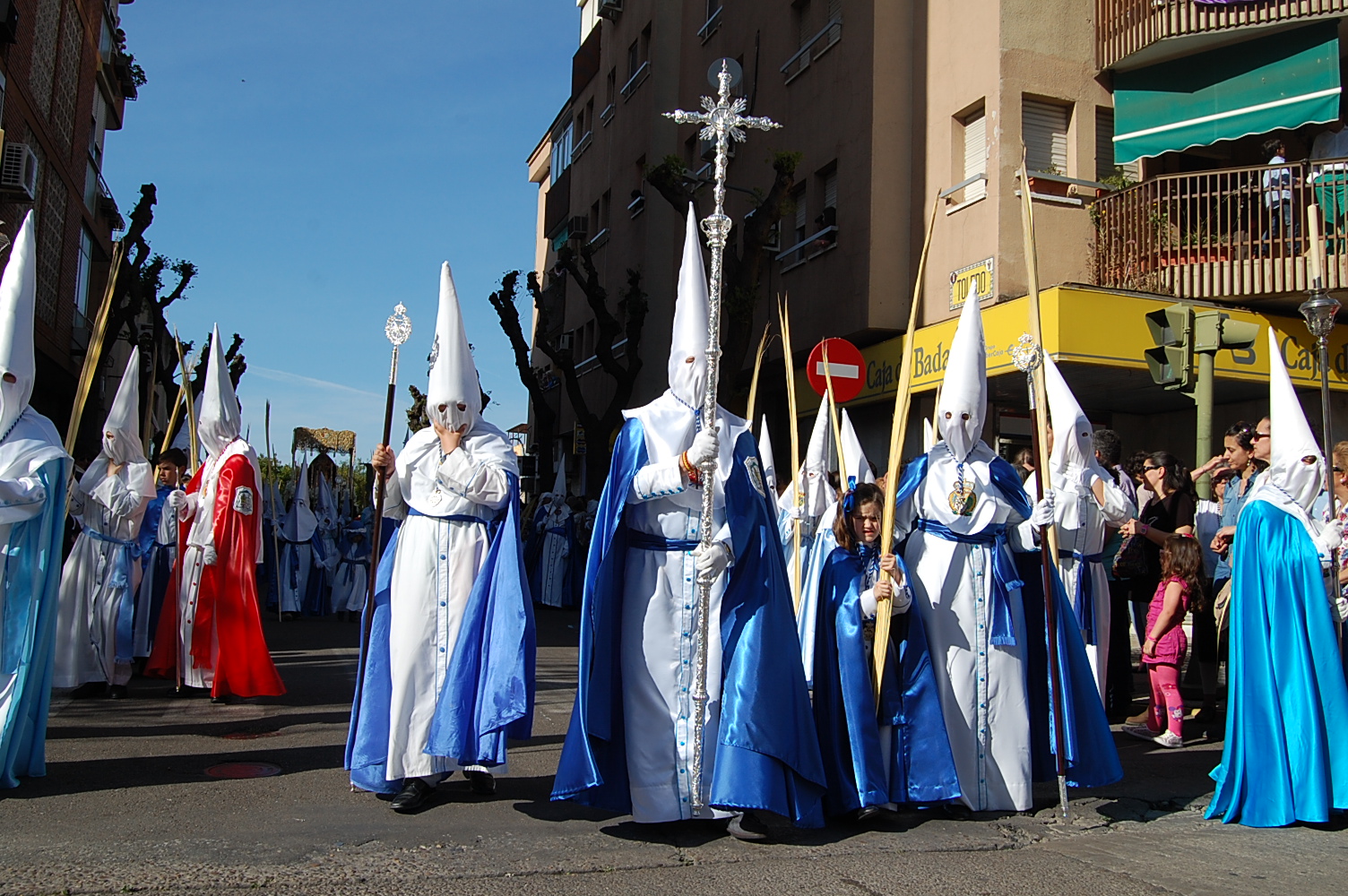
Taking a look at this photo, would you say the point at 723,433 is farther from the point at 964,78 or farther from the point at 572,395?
the point at 572,395

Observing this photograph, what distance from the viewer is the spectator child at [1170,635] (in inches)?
302

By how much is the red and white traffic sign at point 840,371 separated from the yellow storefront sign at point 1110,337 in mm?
3952

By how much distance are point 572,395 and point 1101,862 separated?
18.8 metres

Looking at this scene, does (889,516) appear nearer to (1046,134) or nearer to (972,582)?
(972,582)

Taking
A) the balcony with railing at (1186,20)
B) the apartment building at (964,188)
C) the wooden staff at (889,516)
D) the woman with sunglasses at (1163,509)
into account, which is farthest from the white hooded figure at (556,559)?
the wooden staff at (889,516)

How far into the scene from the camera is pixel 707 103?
5.48 metres

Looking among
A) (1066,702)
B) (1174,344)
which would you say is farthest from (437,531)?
(1174,344)

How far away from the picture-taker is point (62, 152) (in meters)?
23.9

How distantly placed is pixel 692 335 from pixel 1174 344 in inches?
227

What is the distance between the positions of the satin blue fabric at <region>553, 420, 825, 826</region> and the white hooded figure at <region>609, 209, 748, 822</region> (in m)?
0.06

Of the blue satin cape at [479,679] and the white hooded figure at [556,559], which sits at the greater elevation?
the white hooded figure at [556,559]

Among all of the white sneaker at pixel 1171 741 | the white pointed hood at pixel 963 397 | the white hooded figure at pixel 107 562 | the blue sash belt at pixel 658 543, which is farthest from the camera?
the white hooded figure at pixel 107 562

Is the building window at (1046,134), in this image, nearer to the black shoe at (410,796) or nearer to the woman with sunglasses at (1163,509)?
the woman with sunglasses at (1163,509)

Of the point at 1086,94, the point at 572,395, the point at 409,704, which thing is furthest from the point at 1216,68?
the point at 409,704
